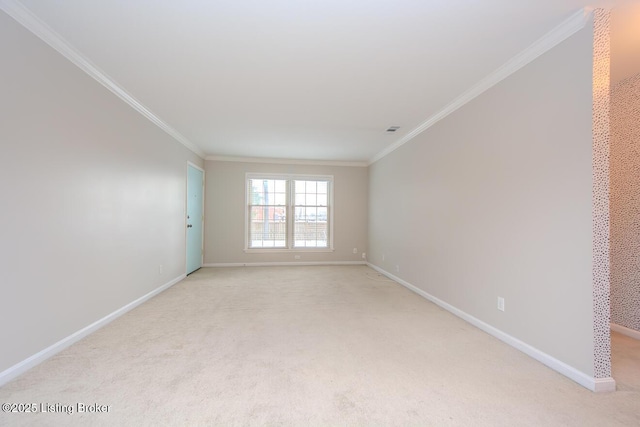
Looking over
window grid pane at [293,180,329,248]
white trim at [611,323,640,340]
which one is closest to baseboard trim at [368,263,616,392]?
white trim at [611,323,640,340]

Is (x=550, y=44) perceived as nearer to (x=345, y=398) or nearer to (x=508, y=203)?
(x=508, y=203)

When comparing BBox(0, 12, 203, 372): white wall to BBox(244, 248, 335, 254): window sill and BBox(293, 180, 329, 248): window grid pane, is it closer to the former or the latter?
BBox(244, 248, 335, 254): window sill

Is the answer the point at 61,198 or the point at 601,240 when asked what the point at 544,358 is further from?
the point at 61,198

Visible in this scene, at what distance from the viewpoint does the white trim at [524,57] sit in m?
1.91

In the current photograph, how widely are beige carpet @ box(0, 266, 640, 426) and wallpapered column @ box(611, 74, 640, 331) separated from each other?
1.31m

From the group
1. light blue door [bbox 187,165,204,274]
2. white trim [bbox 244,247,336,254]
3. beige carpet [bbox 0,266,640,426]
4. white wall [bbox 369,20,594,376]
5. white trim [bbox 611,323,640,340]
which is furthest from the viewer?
white trim [bbox 244,247,336,254]

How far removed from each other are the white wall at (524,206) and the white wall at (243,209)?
3001 millimetres

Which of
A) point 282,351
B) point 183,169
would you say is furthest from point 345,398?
point 183,169

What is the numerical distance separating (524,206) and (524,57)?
48.1 inches

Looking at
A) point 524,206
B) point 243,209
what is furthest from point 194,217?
point 524,206

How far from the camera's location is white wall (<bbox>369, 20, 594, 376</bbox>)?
6.23 feet

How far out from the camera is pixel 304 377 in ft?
6.39

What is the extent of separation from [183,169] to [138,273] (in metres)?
2.16

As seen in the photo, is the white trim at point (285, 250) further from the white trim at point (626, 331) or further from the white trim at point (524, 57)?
the white trim at point (626, 331)
